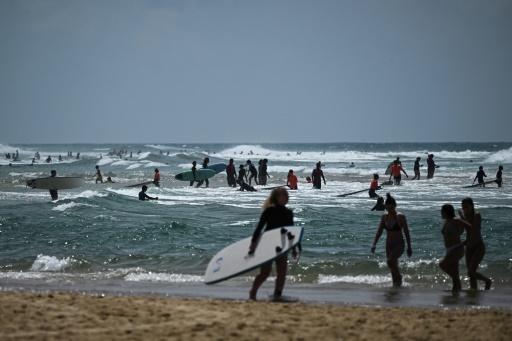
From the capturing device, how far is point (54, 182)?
30.5 metres

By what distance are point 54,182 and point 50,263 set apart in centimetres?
1798

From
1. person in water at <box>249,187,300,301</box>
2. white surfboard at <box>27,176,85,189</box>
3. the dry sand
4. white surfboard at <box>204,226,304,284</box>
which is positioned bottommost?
white surfboard at <box>27,176,85,189</box>

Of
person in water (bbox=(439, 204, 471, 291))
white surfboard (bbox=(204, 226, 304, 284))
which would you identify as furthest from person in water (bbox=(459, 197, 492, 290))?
white surfboard (bbox=(204, 226, 304, 284))

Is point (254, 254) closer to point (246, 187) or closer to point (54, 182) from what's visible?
point (54, 182)

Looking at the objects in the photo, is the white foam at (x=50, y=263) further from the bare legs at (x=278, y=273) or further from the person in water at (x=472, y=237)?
the person in water at (x=472, y=237)

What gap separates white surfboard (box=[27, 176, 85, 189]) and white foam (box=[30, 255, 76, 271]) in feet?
54.1

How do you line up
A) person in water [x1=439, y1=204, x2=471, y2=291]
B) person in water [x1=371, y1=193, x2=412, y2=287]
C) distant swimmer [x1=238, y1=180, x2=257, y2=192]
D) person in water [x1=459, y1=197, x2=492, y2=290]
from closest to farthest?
person in water [x1=459, y1=197, x2=492, y2=290] < person in water [x1=439, y1=204, x2=471, y2=291] < person in water [x1=371, y1=193, x2=412, y2=287] < distant swimmer [x1=238, y1=180, x2=257, y2=192]

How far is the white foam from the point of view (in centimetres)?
1299

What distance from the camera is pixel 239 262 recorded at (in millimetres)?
8648

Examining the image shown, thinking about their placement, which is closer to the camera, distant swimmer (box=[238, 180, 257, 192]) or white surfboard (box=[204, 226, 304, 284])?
white surfboard (box=[204, 226, 304, 284])

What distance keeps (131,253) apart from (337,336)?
27.6ft

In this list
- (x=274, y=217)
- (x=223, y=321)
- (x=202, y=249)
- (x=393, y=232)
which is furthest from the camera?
(x=202, y=249)

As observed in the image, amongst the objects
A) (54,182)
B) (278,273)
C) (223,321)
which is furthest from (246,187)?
(223,321)

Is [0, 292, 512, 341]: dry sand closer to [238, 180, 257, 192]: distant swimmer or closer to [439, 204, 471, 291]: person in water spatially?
[439, 204, 471, 291]: person in water
